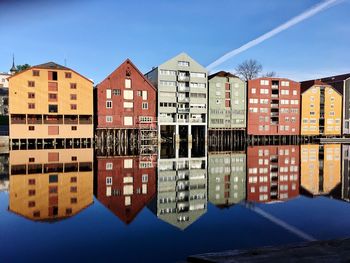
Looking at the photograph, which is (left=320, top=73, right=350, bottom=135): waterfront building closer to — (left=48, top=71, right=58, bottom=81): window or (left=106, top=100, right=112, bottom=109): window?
(left=106, top=100, right=112, bottom=109): window

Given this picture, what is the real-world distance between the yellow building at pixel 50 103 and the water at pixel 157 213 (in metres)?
29.4

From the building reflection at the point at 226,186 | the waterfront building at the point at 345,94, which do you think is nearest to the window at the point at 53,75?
the building reflection at the point at 226,186

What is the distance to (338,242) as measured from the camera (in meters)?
6.12

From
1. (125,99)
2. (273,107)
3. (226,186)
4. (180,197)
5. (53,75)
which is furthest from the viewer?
(273,107)

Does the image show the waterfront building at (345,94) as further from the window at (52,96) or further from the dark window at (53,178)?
the dark window at (53,178)

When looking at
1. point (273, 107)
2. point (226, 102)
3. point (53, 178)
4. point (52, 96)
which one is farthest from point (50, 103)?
point (273, 107)

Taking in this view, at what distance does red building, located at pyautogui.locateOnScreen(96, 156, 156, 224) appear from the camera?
1235 cm

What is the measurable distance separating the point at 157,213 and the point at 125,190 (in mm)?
4143

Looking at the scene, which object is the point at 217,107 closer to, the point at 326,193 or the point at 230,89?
the point at 230,89

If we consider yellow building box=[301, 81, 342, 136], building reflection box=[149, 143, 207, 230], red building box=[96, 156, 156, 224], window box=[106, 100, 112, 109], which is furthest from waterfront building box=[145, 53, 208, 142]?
building reflection box=[149, 143, 207, 230]

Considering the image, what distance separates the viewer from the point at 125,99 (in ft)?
177

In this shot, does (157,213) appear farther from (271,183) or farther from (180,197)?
(271,183)

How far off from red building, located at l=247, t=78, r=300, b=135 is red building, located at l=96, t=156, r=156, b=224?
46224 millimetres

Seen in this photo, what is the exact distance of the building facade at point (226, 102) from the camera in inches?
2427
